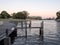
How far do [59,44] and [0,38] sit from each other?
8.05m

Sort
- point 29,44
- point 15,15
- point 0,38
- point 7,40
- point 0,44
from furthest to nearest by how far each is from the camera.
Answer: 1. point 15,15
2. point 29,44
3. point 0,44
4. point 0,38
5. point 7,40

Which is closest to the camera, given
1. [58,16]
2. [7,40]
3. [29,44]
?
[7,40]

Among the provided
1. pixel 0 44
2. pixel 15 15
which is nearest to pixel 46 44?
pixel 0 44

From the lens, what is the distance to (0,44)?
1453 cm

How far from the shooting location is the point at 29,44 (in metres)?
15.8

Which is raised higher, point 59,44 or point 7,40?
point 7,40

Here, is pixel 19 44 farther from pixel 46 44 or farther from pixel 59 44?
pixel 59 44

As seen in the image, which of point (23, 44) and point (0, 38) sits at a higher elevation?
point (0, 38)

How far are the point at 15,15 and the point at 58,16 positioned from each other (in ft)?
245

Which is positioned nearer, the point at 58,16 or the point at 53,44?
the point at 53,44

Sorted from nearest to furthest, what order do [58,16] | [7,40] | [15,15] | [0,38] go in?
1. [7,40]
2. [0,38]
3. [15,15]
4. [58,16]

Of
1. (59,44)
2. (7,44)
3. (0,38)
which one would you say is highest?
(7,44)

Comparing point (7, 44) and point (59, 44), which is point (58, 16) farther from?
point (7, 44)

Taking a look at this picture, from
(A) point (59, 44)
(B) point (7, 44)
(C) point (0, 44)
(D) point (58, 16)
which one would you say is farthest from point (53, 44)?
(D) point (58, 16)
